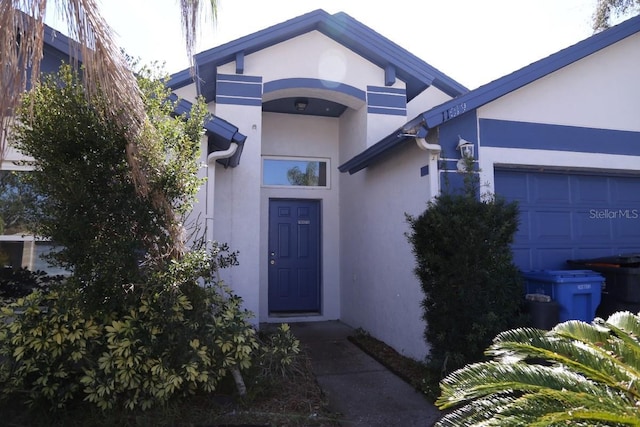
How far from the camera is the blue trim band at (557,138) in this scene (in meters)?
6.04

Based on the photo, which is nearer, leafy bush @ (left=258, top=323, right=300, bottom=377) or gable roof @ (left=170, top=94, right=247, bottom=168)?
leafy bush @ (left=258, top=323, right=300, bottom=377)

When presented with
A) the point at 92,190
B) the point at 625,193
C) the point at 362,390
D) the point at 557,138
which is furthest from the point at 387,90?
the point at 92,190

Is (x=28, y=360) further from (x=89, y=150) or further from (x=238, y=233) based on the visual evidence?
(x=238, y=233)

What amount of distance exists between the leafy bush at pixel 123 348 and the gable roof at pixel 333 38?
3.98 meters

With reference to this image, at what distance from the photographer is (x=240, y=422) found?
398cm

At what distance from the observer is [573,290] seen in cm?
525

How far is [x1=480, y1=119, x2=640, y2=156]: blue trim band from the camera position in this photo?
6.04 metres

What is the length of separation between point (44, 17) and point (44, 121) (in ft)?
2.78

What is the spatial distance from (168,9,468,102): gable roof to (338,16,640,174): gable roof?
194 cm

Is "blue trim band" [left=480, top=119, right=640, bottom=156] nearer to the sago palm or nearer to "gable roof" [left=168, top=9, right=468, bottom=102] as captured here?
"gable roof" [left=168, top=9, right=468, bottom=102]

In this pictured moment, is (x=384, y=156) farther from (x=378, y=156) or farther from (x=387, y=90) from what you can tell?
(x=387, y=90)

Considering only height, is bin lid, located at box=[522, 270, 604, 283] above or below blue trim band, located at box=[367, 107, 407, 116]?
below

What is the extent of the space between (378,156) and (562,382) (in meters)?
4.53

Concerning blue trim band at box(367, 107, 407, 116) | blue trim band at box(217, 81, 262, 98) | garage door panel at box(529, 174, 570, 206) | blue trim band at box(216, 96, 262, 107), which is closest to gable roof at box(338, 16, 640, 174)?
blue trim band at box(367, 107, 407, 116)
